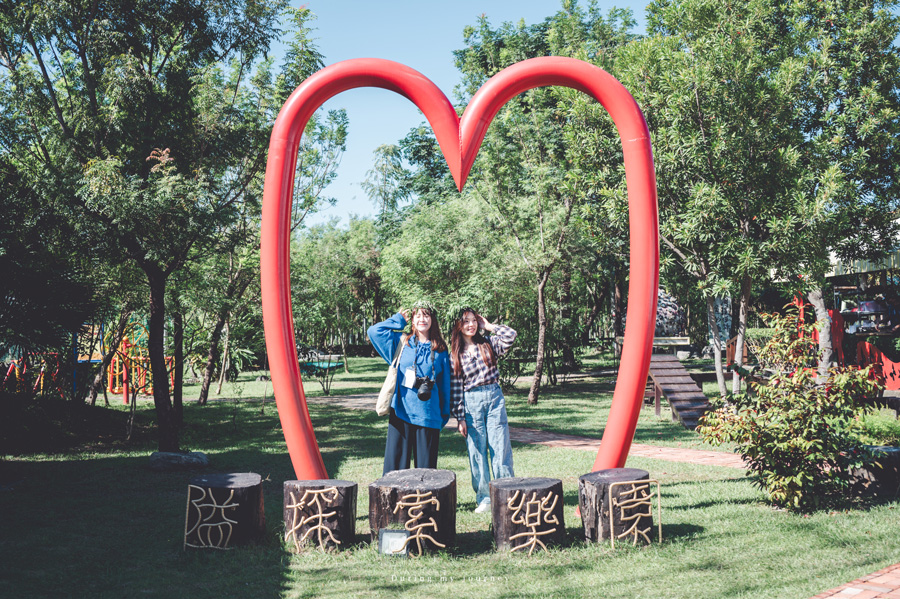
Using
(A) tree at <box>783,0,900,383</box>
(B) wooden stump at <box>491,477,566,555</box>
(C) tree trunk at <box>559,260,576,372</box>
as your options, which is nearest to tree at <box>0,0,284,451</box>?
(B) wooden stump at <box>491,477,566,555</box>

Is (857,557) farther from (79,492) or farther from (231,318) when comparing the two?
(231,318)

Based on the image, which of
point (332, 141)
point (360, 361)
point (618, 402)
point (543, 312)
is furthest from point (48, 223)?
point (360, 361)

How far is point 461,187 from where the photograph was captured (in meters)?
5.77

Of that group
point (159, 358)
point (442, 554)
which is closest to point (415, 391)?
point (442, 554)

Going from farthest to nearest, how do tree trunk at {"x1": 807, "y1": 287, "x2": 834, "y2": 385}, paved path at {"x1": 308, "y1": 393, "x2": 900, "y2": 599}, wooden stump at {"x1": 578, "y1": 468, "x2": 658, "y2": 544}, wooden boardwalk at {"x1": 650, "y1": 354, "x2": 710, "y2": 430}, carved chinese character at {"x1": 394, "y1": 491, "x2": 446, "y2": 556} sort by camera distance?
tree trunk at {"x1": 807, "y1": 287, "x2": 834, "y2": 385}
wooden boardwalk at {"x1": 650, "y1": 354, "x2": 710, "y2": 430}
wooden stump at {"x1": 578, "y1": 468, "x2": 658, "y2": 544}
carved chinese character at {"x1": 394, "y1": 491, "x2": 446, "y2": 556}
paved path at {"x1": 308, "y1": 393, "x2": 900, "y2": 599}

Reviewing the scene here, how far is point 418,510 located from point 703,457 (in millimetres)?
5636

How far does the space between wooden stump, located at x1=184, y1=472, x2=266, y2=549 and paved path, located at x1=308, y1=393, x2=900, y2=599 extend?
401 centimetres

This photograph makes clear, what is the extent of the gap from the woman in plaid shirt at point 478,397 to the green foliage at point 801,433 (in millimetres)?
1840

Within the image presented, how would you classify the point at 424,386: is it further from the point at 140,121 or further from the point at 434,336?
the point at 140,121

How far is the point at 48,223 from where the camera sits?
26.3 feet

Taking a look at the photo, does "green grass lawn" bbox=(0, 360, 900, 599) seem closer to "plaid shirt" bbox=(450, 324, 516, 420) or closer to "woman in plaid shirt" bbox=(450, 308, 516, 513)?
"woman in plaid shirt" bbox=(450, 308, 516, 513)

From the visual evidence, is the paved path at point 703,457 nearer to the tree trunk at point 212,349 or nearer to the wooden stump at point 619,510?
the wooden stump at point 619,510

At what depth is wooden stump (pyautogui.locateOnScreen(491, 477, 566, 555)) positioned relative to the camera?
5047 millimetres

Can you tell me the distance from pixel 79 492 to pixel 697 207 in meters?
9.06
